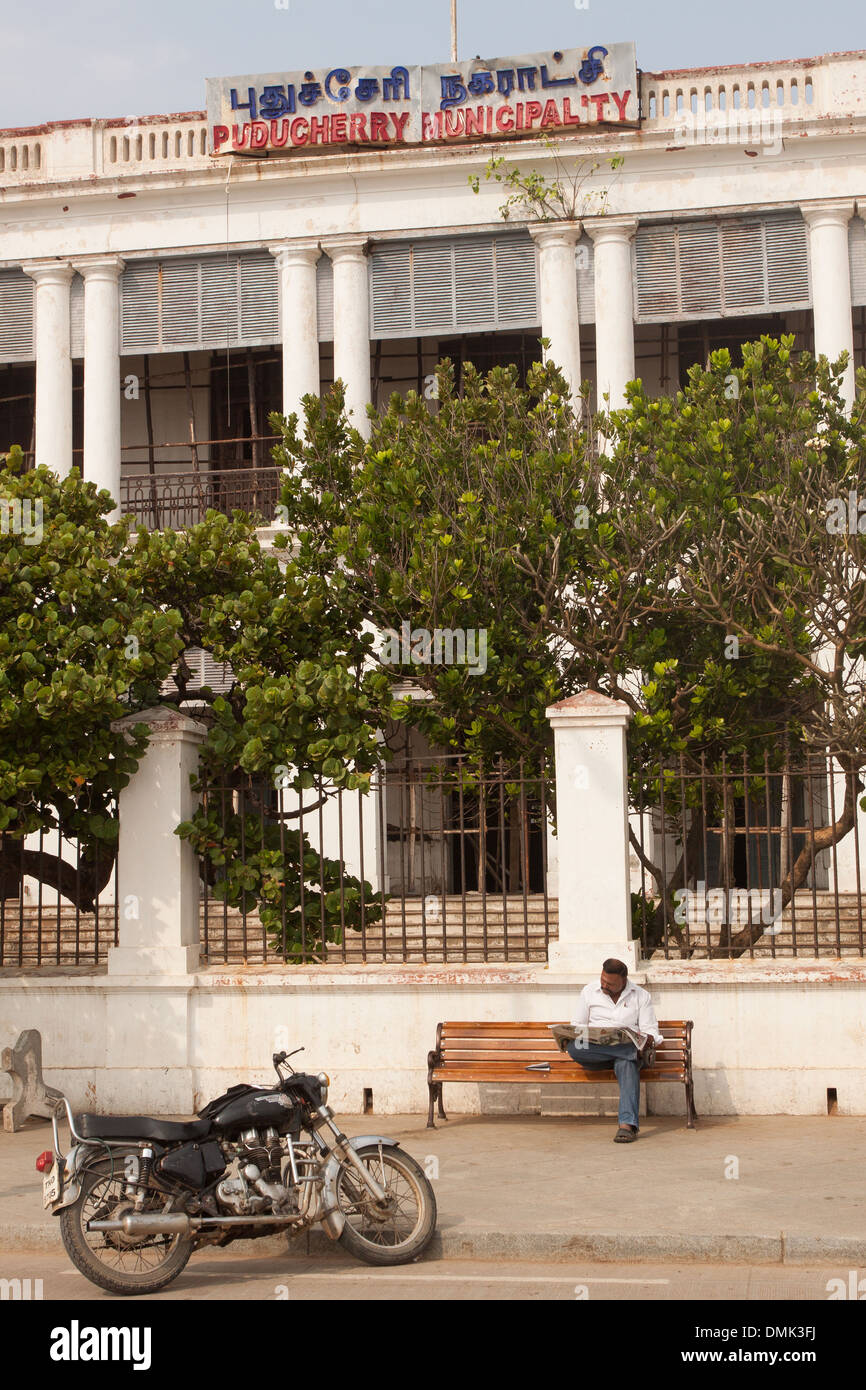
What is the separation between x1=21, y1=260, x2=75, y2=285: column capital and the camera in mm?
20234

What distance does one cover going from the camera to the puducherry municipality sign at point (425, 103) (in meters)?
19.0

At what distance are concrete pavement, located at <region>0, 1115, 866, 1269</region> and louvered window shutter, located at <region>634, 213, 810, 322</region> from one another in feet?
40.0

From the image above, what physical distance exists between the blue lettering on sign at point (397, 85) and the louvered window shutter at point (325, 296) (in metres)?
2.16

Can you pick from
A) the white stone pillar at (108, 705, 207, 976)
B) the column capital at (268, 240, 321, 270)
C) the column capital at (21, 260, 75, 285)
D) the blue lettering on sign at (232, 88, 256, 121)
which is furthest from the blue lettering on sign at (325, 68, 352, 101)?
the white stone pillar at (108, 705, 207, 976)

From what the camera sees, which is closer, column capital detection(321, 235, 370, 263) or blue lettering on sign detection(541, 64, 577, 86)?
blue lettering on sign detection(541, 64, 577, 86)

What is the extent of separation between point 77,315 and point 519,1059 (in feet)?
46.1

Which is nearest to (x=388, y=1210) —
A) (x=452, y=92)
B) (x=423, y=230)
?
(x=423, y=230)

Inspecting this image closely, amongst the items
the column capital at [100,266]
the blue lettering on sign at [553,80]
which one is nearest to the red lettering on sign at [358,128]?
the blue lettering on sign at [553,80]

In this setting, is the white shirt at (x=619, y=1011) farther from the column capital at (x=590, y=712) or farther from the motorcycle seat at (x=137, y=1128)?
the motorcycle seat at (x=137, y=1128)

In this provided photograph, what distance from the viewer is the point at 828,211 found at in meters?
19.0

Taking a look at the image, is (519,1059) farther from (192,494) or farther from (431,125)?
(431,125)

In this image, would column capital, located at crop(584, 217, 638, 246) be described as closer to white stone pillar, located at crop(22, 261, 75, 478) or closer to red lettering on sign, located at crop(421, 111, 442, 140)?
red lettering on sign, located at crop(421, 111, 442, 140)

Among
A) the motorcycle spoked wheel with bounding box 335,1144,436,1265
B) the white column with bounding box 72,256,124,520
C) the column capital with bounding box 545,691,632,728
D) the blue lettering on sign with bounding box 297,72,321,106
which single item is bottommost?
the motorcycle spoked wheel with bounding box 335,1144,436,1265

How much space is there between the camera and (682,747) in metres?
11.6
